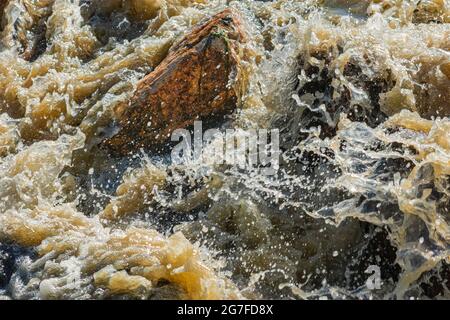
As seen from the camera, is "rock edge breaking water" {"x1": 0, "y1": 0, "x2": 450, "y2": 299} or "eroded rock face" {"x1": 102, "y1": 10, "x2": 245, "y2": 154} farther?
"eroded rock face" {"x1": 102, "y1": 10, "x2": 245, "y2": 154}

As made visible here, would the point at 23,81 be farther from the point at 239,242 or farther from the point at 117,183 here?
the point at 239,242

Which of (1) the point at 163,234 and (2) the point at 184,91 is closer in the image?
(1) the point at 163,234

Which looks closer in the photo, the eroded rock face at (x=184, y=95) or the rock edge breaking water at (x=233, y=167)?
the rock edge breaking water at (x=233, y=167)

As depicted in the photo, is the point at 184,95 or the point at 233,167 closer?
the point at 233,167

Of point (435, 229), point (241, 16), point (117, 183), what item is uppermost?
point (241, 16)

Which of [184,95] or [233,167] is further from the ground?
[184,95]
